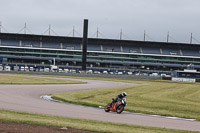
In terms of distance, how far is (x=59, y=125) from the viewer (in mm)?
13609

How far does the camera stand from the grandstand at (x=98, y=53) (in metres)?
130

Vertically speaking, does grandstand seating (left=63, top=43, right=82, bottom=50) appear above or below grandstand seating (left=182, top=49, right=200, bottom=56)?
above

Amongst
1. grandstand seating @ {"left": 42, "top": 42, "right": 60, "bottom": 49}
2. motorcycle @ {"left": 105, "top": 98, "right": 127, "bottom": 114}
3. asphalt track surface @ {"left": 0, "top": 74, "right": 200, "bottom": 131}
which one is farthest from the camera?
grandstand seating @ {"left": 42, "top": 42, "right": 60, "bottom": 49}

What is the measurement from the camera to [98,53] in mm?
132875

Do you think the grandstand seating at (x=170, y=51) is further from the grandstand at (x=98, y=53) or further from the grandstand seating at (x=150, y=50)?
the grandstand seating at (x=150, y=50)

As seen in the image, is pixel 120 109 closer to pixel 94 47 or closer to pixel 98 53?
pixel 98 53

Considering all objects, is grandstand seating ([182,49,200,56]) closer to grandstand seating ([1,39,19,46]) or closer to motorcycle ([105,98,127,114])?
grandstand seating ([1,39,19,46])

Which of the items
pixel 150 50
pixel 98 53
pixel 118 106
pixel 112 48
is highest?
pixel 112 48

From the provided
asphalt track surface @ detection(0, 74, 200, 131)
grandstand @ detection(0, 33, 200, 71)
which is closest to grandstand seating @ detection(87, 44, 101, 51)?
grandstand @ detection(0, 33, 200, 71)

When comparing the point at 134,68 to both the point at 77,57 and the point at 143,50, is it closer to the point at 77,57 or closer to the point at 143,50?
the point at 143,50

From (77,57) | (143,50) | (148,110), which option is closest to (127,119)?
(148,110)

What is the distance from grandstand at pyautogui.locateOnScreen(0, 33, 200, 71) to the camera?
12975cm

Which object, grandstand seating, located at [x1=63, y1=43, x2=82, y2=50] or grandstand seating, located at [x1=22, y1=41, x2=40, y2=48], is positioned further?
grandstand seating, located at [x1=63, y1=43, x2=82, y2=50]

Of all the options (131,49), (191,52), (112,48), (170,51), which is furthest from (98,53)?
(191,52)
